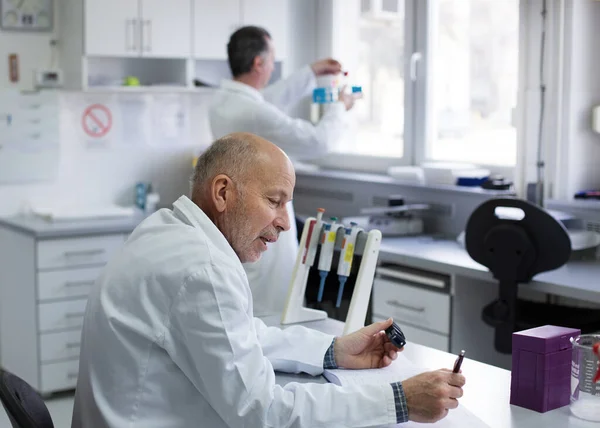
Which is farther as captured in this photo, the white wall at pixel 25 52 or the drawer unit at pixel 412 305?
the white wall at pixel 25 52

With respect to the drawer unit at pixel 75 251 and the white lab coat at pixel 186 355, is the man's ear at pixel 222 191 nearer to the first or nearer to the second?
the white lab coat at pixel 186 355

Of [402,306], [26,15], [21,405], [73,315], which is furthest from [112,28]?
[21,405]

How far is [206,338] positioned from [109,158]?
3454 millimetres

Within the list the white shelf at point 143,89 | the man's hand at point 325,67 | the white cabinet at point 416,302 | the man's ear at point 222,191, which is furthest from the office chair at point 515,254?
the white shelf at point 143,89

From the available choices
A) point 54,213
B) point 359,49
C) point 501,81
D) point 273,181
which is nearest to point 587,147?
point 501,81

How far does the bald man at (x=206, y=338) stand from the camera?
5.04 ft

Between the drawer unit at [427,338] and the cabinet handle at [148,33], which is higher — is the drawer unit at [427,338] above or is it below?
below

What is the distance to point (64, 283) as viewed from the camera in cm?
417

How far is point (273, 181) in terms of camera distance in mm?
1723

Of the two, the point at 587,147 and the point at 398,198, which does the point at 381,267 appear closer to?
the point at 398,198

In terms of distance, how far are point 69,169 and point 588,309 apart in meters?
2.84

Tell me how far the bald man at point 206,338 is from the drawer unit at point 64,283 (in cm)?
250

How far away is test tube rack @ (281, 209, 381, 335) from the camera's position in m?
2.25

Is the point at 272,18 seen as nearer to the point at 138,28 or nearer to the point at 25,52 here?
the point at 138,28
